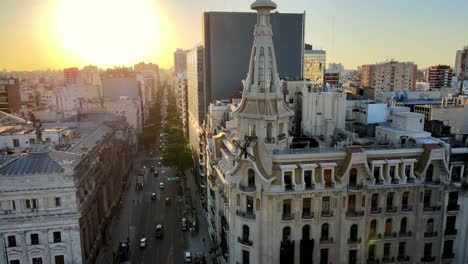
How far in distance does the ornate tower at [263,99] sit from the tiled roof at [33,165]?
93.6ft

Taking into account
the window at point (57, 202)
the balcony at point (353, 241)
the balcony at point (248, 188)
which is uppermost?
the balcony at point (248, 188)

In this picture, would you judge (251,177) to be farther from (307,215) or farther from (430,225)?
(430,225)

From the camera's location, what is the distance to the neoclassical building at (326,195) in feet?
149

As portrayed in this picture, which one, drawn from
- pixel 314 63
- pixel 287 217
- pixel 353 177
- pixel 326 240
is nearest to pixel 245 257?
pixel 287 217

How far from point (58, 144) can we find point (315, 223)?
5193cm

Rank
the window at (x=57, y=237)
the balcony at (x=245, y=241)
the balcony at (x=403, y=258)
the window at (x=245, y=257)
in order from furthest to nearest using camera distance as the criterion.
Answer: the window at (x=57, y=237)
the balcony at (x=403, y=258)
the window at (x=245, y=257)
the balcony at (x=245, y=241)

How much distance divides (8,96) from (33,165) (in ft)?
406

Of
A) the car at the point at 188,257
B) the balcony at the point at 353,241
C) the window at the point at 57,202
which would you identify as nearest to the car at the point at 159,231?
the car at the point at 188,257

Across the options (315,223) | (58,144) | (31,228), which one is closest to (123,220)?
(58,144)

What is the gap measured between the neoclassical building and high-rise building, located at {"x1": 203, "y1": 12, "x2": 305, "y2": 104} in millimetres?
54571

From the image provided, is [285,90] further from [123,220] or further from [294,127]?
[123,220]

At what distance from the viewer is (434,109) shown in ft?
238

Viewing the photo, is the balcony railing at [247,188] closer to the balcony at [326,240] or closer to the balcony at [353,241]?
the balcony at [326,240]

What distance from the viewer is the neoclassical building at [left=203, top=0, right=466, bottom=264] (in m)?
45.5
